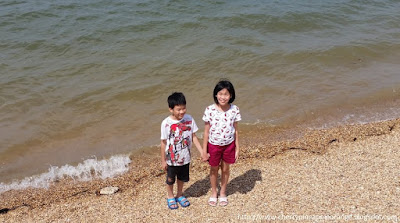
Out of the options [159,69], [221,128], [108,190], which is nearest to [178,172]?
[221,128]

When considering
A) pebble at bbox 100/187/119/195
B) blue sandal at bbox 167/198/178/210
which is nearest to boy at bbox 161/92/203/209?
blue sandal at bbox 167/198/178/210

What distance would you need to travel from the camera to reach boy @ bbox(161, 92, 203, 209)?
146 inches

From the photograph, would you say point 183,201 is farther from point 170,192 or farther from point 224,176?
point 224,176

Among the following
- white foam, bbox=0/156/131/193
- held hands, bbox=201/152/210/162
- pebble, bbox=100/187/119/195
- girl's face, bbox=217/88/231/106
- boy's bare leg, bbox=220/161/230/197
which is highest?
girl's face, bbox=217/88/231/106

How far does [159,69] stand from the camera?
8.63 meters

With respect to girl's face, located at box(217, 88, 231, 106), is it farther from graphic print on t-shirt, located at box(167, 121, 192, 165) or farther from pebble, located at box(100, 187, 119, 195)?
pebble, located at box(100, 187, 119, 195)

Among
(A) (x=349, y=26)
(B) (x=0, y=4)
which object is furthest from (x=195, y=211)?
(B) (x=0, y=4)

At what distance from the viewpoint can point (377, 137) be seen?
5.52m

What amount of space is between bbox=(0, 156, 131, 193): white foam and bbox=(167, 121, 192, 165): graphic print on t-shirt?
1.69 metres

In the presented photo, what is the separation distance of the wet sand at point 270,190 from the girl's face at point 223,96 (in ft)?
4.39

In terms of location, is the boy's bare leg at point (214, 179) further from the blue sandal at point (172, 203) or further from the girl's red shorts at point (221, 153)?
the blue sandal at point (172, 203)

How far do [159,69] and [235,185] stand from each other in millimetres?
4690

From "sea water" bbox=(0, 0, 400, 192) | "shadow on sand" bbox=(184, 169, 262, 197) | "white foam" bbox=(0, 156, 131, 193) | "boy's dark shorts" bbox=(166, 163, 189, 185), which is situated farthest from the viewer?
"sea water" bbox=(0, 0, 400, 192)

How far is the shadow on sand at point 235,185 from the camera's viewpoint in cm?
456
